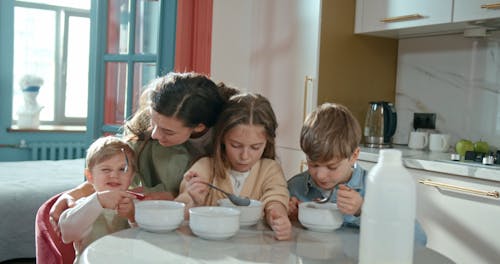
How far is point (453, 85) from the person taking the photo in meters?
2.80

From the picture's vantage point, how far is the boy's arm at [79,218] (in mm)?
1206

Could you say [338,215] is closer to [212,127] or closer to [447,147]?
[212,127]

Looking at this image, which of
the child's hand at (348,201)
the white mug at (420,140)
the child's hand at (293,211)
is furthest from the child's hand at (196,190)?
the white mug at (420,140)

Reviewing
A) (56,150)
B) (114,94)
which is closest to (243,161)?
(114,94)

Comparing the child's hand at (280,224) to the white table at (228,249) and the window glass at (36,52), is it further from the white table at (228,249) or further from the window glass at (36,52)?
the window glass at (36,52)

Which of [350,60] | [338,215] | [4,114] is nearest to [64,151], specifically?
[4,114]

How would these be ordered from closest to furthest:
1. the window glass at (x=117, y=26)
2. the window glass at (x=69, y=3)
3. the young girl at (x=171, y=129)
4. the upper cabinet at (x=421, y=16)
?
the young girl at (x=171, y=129) → the upper cabinet at (x=421, y=16) → the window glass at (x=117, y=26) → the window glass at (x=69, y=3)

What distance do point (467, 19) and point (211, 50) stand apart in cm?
127

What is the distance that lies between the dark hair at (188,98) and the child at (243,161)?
0.09 meters

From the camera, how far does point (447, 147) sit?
8.84ft

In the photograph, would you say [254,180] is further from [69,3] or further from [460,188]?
[69,3]

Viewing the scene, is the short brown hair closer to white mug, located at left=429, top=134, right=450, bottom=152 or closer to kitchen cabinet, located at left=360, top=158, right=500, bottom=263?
kitchen cabinet, located at left=360, top=158, right=500, bottom=263

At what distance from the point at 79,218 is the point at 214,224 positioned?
0.34 meters

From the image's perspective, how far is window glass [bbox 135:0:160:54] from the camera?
283 centimetres
